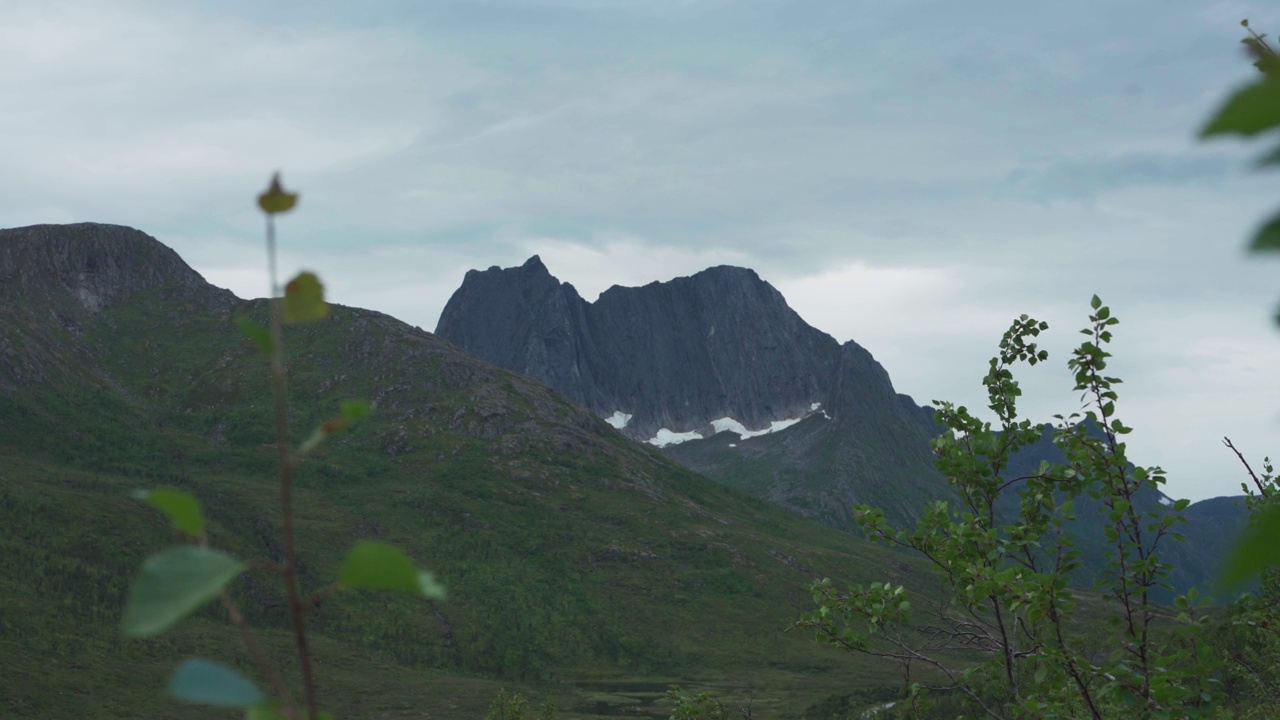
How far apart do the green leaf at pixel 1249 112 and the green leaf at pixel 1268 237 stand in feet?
0.32

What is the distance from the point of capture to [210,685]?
1.02 m

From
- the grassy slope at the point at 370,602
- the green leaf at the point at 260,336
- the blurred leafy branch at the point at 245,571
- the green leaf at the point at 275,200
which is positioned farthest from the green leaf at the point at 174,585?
the grassy slope at the point at 370,602

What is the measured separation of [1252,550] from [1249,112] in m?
0.38

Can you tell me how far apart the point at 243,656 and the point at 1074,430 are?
133454 mm

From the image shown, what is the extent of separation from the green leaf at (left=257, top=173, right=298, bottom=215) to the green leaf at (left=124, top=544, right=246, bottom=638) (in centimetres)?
49

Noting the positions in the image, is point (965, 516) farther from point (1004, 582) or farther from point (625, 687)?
point (625, 687)

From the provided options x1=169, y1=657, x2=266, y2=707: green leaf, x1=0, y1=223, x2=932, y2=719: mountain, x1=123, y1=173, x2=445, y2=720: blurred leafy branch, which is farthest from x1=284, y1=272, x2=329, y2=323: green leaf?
x1=0, y1=223, x2=932, y2=719: mountain

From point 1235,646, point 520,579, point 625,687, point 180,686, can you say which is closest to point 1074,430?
point 180,686


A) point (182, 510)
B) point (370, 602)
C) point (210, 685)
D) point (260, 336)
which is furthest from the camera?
point (370, 602)

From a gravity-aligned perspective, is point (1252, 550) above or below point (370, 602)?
above

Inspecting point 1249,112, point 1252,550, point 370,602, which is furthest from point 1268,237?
point 370,602

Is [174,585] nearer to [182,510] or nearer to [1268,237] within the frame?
[182,510]

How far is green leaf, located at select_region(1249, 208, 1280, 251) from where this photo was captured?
0.88 m

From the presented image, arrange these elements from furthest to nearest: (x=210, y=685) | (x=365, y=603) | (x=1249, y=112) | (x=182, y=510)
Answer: (x=365, y=603) < (x=182, y=510) < (x=210, y=685) < (x=1249, y=112)
